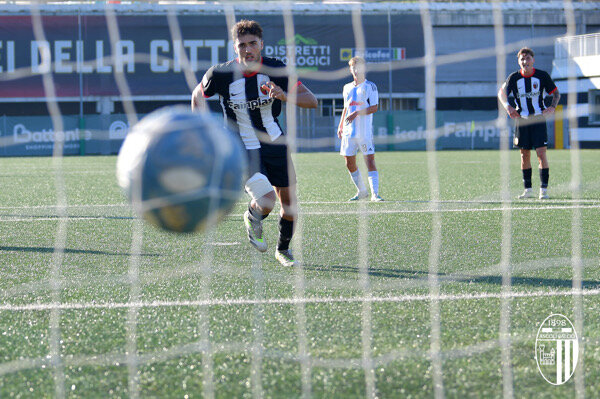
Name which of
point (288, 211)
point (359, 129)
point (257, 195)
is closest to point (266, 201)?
point (257, 195)

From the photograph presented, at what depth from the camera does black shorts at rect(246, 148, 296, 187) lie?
202 inches

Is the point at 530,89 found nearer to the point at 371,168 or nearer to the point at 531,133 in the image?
the point at 531,133

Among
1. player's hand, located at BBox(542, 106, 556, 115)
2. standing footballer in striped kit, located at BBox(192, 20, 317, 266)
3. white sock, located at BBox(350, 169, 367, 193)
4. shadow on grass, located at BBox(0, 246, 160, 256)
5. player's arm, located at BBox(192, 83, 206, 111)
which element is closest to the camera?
player's arm, located at BBox(192, 83, 206, 111)

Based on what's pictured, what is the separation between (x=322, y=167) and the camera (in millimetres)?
17703

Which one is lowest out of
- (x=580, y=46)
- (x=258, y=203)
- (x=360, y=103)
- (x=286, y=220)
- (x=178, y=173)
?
(x=286, y=220)

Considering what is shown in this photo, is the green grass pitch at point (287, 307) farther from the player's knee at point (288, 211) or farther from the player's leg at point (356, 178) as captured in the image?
the player's leg at point (356, 178)

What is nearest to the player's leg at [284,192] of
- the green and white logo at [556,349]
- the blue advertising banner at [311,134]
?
the green and white logo at [556,349]

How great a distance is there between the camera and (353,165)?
977cm

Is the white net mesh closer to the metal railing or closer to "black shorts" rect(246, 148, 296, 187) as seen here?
"black shorts" rect(246, 148, 296, 187)

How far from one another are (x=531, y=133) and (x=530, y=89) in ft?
1.73

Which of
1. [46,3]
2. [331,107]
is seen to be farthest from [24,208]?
[331,107]

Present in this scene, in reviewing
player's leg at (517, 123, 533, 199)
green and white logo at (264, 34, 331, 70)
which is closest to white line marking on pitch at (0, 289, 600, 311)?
player's leg at (517, 123, 533, 199)

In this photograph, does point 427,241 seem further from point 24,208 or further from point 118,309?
point 24,208

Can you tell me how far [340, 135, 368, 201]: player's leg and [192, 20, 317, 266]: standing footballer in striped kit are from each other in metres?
4.39
